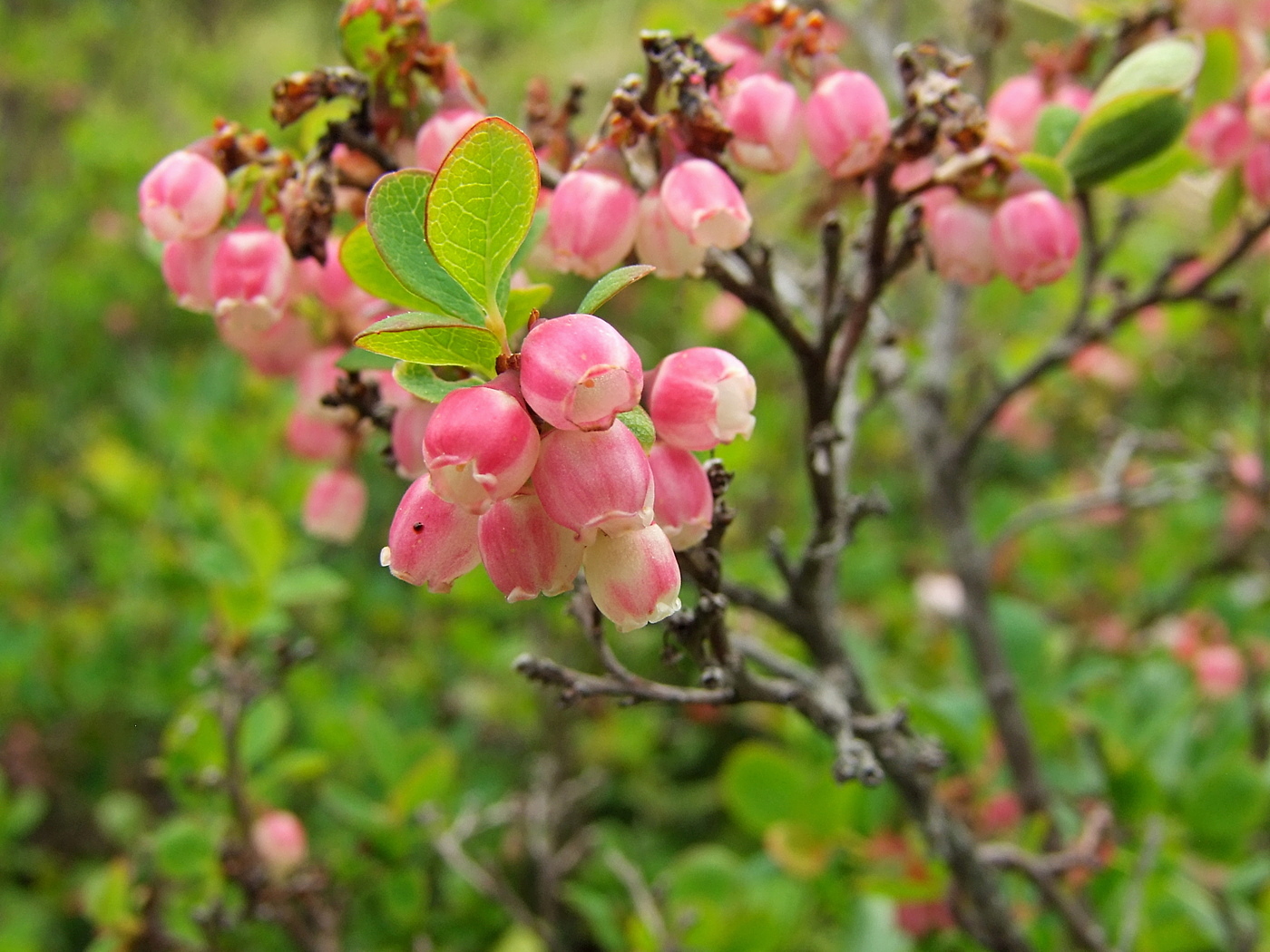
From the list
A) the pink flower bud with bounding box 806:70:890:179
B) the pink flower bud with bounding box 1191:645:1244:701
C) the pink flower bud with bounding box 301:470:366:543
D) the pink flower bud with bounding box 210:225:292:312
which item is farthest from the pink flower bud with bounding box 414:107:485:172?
the pink flower bud with bounding box 1191:645:1244:701

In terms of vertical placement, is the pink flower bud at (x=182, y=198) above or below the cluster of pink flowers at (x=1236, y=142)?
above

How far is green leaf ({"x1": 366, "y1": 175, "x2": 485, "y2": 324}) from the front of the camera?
457mm

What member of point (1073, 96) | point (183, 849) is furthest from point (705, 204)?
point (183, 849)

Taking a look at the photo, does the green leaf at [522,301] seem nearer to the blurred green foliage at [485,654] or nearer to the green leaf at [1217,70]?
the blurred green foliage at [485,654]

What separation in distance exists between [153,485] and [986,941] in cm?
150

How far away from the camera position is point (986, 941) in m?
0.85

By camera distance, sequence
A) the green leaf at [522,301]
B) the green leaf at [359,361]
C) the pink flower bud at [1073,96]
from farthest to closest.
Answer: the pink flower bud at [1073,96]
the green leaf at [359,361]
the green leaf at [522,301]

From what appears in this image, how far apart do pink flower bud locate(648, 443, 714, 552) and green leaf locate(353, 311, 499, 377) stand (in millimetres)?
92

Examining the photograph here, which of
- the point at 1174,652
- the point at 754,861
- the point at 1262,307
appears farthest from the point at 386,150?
the point at 1174,652

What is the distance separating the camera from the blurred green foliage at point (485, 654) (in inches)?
42.6

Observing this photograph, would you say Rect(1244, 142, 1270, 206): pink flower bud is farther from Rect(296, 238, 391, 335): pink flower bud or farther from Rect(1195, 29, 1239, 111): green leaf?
Rect(296, 238, 391, 335): pink flower bud

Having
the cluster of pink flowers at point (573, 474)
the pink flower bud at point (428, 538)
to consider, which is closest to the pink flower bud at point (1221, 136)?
the cluster of pink flowers at point (573, 474)

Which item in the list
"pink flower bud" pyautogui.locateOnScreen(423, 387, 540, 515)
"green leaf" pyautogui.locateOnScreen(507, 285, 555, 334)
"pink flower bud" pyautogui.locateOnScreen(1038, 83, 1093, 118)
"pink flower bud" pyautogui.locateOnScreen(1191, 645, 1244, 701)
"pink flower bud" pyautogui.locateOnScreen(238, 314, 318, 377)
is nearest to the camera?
"pink flower bud" pyautogui.locateOnScreen(423, 387, 540, 515)

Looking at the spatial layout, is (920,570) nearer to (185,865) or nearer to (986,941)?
(986,941)
